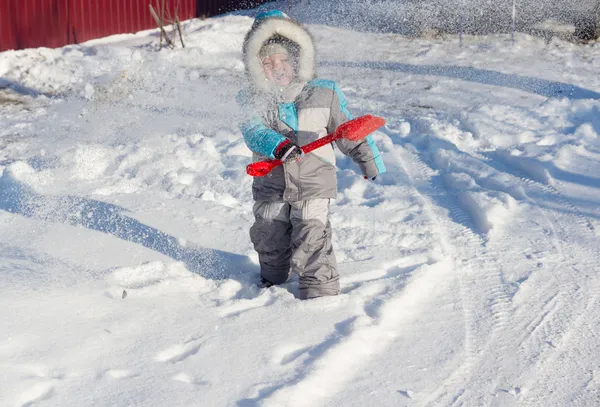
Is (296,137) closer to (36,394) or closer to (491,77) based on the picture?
(36,394)

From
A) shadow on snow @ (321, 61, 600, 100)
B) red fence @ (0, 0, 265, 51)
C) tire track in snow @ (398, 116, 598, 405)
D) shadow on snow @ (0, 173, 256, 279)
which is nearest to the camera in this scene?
tire track in snow @ (398, 116, 598, 405)

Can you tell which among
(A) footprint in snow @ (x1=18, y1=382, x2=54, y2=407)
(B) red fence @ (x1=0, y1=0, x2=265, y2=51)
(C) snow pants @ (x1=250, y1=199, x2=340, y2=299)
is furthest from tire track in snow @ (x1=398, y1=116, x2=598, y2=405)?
(B) red fence @ (x1=0, y1=0, x2=265, y2=51)

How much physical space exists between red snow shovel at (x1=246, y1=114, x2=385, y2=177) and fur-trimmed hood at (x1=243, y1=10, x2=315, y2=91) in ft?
0.99

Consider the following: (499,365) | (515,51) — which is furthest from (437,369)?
(515,51)

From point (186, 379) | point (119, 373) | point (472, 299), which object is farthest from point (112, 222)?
point (472, 299)

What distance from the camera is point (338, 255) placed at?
4.19m

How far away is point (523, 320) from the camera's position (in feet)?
11.1

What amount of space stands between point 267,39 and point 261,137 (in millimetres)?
444

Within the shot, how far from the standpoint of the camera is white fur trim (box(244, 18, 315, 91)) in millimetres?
3451

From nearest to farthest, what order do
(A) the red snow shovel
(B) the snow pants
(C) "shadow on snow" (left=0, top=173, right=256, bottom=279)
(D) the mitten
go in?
(D) the mitten → (A) the red snow shovel → (B) the snow pants → (C) "shadow on snow" (left=0, top=173, right=256, bottom=279)

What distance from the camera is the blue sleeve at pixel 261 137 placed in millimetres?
3352

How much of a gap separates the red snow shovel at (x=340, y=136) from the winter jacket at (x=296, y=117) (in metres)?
0.06

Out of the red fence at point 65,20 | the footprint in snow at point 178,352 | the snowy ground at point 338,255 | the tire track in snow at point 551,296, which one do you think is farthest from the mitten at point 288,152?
the red fence at point 65,20

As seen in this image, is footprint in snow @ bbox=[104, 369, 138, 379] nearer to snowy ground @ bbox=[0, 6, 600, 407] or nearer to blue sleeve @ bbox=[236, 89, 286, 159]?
snowy ground @ bbox=[0, 6, 600, 407]
